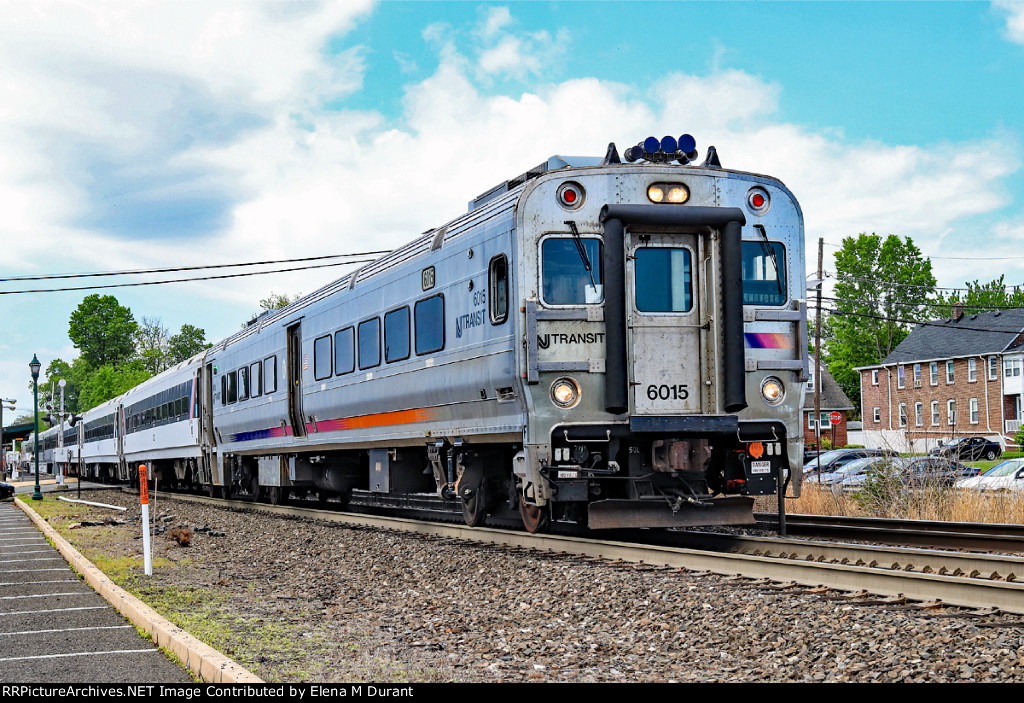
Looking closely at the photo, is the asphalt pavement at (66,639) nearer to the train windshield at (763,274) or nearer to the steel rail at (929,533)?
the train windshield at (763,274)

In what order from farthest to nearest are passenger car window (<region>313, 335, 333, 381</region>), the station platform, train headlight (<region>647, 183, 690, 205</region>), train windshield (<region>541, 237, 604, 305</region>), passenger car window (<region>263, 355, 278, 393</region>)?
passenger car window (<region>263, 355, 278, 393</region>), passenger car window (<region>313, 335, 333, 381</region>), train headlight (<region>647, 183, 690, 205</region>), train windshield (<region>541, 237, 604, 305</region>), the station platform

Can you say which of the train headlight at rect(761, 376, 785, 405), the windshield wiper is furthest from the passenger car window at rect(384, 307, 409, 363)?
the train headlight at rect(761, 376, 785, 405)

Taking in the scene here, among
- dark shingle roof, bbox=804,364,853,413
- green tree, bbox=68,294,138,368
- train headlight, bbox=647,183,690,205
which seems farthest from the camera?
green tree, bbox=68,294,138,368

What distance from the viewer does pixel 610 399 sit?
1007 centimetres

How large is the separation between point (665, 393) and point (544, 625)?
3.68 meters

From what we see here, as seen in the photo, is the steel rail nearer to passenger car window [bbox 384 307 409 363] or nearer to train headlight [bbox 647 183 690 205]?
train headlight [bbox 647 183 690 205]

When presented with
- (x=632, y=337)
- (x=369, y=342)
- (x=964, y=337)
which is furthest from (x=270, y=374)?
(x=964, y=337)

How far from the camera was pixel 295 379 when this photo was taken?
1869 cm

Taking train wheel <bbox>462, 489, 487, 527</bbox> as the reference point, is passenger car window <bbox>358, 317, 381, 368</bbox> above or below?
above

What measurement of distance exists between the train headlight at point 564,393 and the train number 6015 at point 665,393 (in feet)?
2.50

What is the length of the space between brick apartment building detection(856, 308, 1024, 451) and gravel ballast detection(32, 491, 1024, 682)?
44576mm

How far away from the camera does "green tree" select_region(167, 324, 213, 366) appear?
4911 inches
